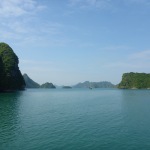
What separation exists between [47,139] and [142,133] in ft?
60.4

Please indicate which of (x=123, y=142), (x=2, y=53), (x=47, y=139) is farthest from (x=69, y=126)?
(x=2, y=53)

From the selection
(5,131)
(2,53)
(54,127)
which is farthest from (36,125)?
(2,53)

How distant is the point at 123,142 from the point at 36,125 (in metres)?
20.8

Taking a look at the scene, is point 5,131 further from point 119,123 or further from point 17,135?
point 119,123

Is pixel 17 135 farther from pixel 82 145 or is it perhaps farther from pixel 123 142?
pixel 123 142

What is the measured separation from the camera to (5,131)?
4466cm

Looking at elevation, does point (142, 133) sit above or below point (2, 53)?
below

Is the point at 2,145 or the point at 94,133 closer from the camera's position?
the point at 2,145

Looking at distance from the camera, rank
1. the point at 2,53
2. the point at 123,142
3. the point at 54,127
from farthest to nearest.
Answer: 1. the point at 2,53
2. the point at 54,127
3. the point at 123,142

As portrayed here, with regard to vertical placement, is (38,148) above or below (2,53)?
below

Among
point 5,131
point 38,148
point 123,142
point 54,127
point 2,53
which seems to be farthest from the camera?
point 2,53

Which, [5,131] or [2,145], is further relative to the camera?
[5,131]

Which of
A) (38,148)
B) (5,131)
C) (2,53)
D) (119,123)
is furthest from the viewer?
(2,53)

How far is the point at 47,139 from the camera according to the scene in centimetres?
3856
